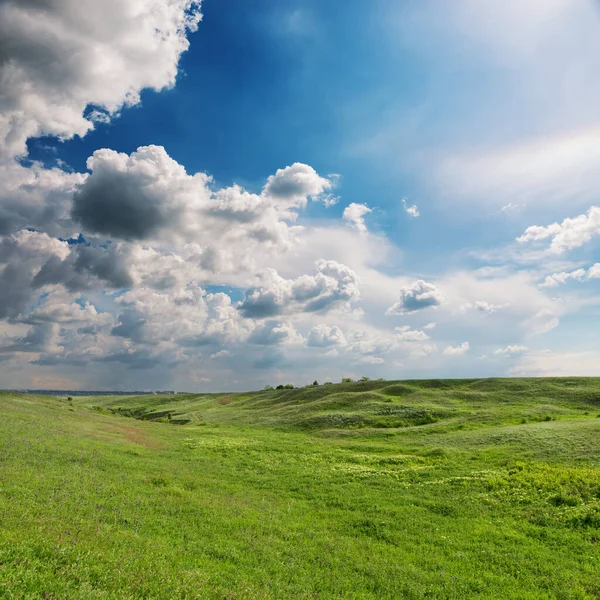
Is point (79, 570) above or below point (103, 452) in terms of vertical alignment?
above

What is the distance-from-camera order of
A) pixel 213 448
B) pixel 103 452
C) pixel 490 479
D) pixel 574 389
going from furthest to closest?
pixel 574 389
pixel 213 448
pixel 103 452
pixel 490 479

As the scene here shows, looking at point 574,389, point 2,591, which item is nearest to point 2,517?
point 2,591

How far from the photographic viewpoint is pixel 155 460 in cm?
3616

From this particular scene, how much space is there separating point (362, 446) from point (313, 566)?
3403 centimetres

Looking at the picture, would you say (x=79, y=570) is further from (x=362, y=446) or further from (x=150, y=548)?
(x=362, y=446)

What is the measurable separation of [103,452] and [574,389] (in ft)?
295

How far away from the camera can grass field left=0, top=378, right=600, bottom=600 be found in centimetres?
1245

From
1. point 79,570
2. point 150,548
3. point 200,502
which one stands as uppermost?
point 79,570

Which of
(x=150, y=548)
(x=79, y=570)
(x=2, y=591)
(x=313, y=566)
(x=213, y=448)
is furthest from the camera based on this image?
(x=213, y=448)

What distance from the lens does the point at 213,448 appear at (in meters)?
47.3

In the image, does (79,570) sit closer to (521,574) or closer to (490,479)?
(521,574)

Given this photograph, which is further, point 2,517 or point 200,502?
point 200,502

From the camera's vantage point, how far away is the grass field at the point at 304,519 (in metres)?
12.4

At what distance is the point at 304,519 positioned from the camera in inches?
897
